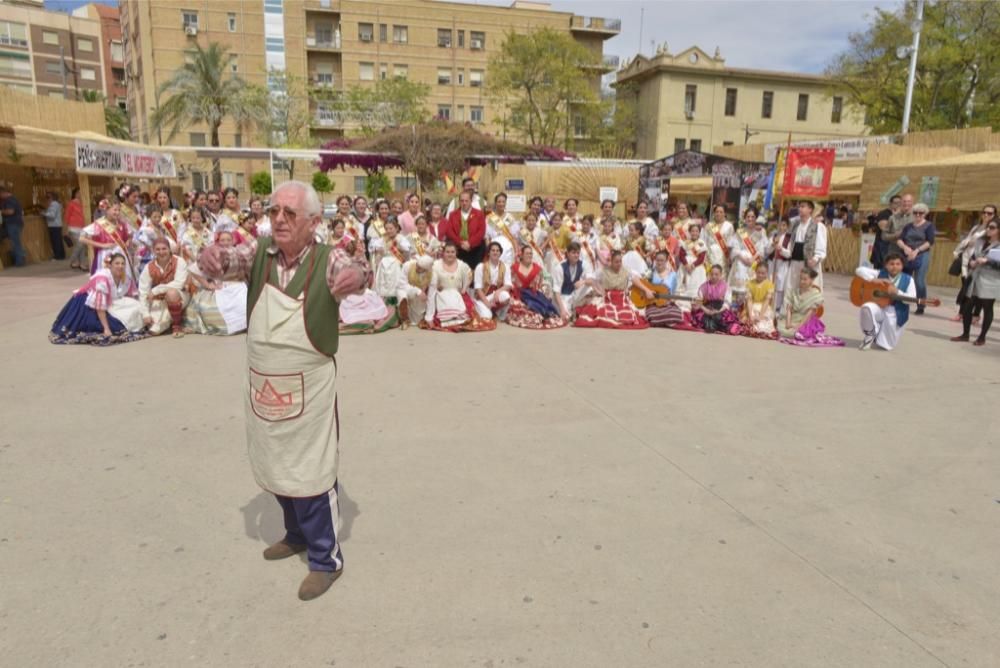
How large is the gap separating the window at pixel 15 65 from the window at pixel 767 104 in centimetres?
5981

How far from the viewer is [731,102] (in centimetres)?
4178

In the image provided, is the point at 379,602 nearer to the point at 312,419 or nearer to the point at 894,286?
the point at 312,419

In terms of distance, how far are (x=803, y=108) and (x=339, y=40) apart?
3139 centimetres

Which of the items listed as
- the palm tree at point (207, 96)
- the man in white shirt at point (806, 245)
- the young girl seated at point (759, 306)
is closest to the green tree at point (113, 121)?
the palm tree at point (207, 96)

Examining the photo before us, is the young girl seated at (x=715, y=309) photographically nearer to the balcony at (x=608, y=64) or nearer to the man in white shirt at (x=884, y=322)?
the man in white shirt at (x=884, y=322)

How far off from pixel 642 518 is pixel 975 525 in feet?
5.49

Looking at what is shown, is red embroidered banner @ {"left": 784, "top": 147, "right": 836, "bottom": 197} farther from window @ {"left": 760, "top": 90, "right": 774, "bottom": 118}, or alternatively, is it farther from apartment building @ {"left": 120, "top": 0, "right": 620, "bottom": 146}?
apartment building @ {"left": 120, "top": 0, "right": 620, "bottom": 146}

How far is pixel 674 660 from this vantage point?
7.82ft

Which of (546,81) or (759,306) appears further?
(546,81)

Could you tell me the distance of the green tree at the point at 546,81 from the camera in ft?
108

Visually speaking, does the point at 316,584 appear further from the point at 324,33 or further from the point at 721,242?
the point at 324,33

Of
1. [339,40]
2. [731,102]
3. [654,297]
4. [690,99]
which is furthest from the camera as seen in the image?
[339,40]

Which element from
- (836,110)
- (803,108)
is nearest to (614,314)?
(803,108)

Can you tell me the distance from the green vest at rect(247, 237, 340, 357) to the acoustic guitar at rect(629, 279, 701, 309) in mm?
6575
